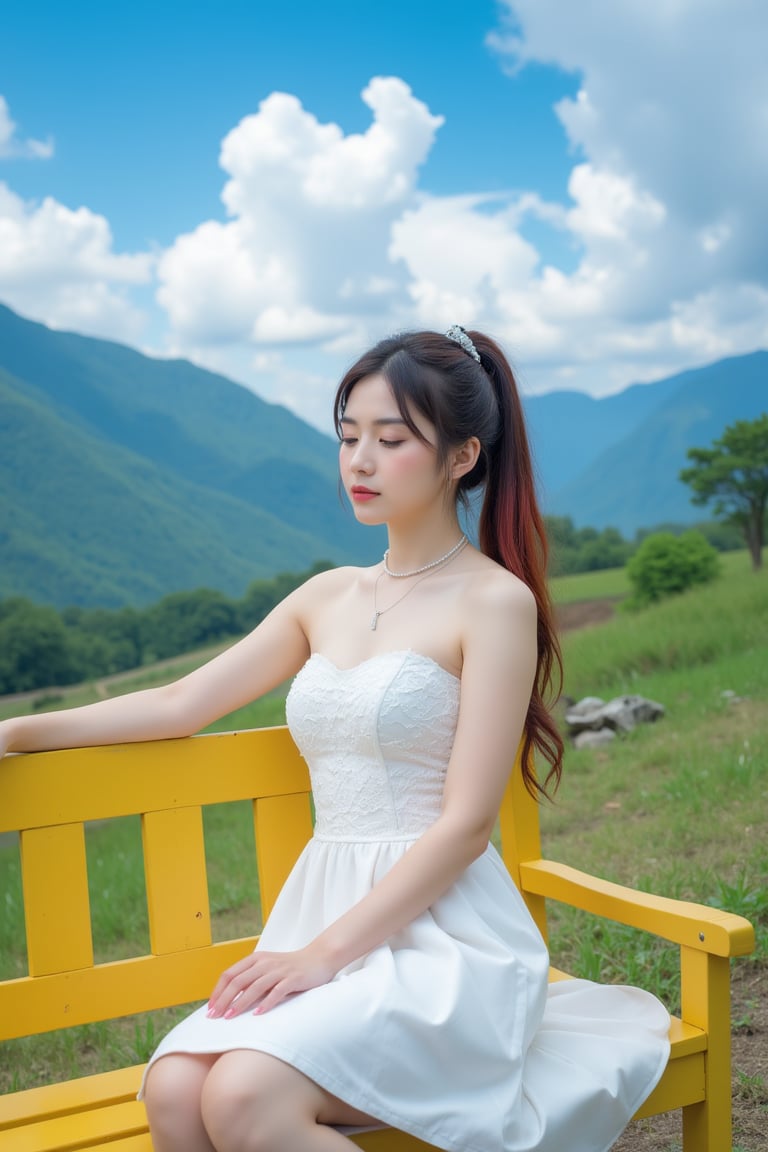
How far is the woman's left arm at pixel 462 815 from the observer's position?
174 centimetres

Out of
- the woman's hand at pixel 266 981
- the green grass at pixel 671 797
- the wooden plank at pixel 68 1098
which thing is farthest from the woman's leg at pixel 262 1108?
the green grass at pixel 671 797

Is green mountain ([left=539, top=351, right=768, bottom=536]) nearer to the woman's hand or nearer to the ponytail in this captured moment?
the ponytail

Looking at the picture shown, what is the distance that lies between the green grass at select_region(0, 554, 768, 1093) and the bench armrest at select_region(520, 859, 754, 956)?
2.02ft

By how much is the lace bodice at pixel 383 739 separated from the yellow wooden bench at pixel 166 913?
9.8 inches

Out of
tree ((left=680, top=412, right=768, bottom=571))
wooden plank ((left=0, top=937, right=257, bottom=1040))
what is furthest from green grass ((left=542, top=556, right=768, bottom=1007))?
tree ((left=680, top=412, right=768, bottom=571))

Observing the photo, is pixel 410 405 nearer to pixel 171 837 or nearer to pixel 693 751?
pixel 171 837

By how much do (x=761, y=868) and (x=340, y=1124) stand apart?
2737 mm

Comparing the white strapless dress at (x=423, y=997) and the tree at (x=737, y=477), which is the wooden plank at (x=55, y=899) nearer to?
the white strapless dress at (x=423, y=997)

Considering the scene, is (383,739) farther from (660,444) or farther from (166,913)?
(660,444)

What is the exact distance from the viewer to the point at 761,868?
13.1 feet

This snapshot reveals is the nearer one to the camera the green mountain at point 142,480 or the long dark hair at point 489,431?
the long dark hair at point 489,431

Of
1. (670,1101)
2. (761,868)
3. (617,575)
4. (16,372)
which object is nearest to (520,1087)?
(670,1101)

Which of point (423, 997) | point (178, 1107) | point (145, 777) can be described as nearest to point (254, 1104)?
point (178, 1107)

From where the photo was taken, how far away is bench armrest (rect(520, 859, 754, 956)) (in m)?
1.97
